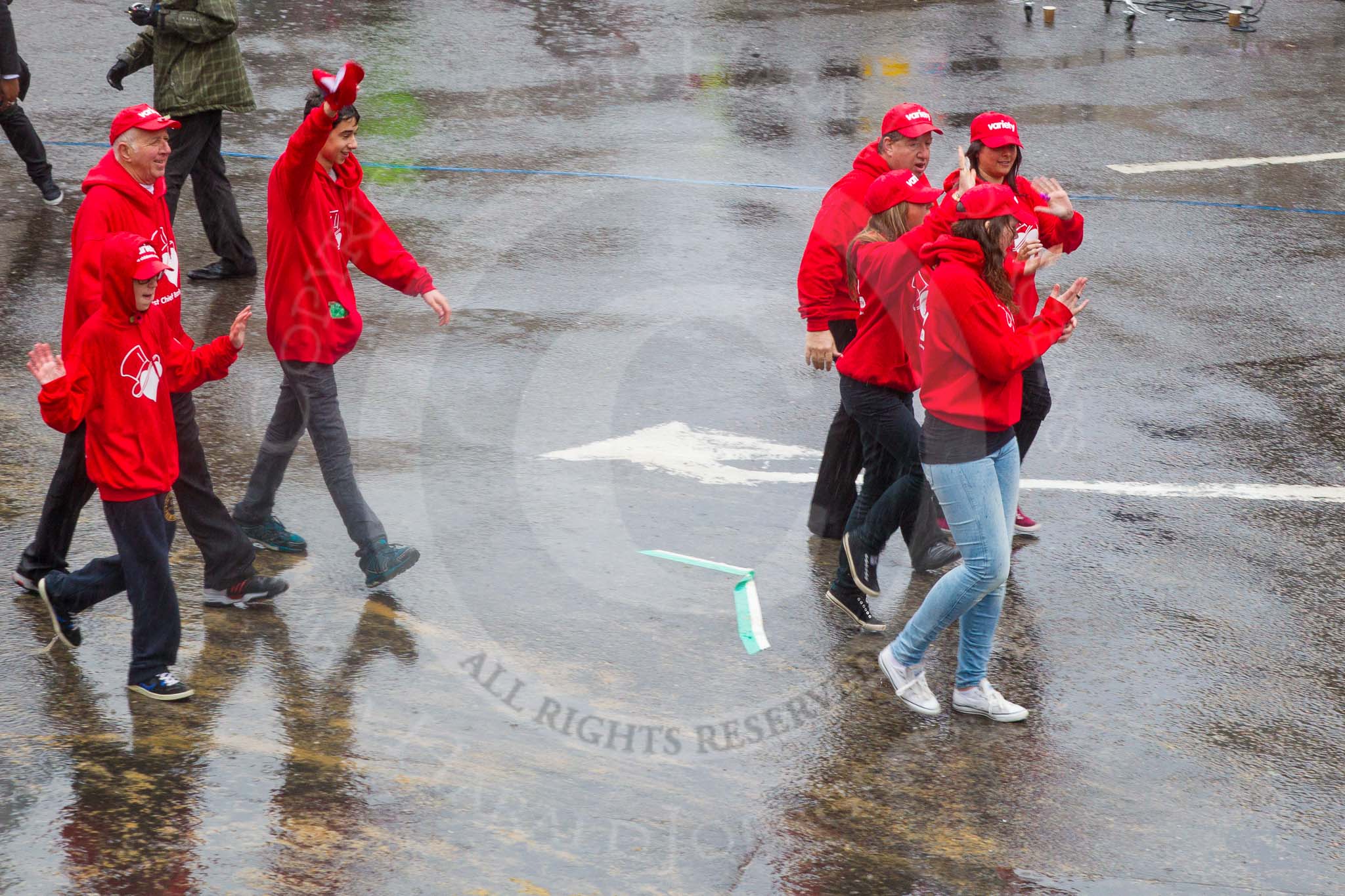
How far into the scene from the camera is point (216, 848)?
416 centimetres

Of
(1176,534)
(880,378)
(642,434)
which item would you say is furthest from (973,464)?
(642,434)

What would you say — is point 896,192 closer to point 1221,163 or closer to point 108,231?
point 108,231

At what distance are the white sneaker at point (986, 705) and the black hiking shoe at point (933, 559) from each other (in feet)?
3.55

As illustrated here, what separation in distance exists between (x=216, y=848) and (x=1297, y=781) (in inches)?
142

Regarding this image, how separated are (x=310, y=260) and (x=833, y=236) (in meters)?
2.26

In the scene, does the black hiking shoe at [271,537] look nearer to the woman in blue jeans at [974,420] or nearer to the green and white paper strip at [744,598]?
the green and white paper strip at [744,598]

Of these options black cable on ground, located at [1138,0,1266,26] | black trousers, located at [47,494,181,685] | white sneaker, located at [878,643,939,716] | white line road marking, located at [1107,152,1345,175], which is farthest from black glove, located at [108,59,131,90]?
black cable on ground, located at [1138,0,1266,26]

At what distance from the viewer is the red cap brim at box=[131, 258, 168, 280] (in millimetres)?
4621

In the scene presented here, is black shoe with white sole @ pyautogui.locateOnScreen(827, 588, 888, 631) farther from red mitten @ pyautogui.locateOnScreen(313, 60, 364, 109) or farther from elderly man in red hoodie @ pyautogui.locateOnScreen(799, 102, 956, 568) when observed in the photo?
red mitten @ pyautogui.locateOnScreen(313, 60, 364, 109)

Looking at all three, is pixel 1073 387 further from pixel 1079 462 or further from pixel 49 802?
pixel 49 802

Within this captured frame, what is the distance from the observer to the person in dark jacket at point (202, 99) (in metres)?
8.77

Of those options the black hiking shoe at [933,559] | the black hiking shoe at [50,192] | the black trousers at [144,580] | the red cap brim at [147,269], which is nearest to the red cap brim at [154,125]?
the red cap brim at [147,269]

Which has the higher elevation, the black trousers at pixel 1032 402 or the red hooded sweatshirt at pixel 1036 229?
the red hooded sweatshirt at pixel 1036 229

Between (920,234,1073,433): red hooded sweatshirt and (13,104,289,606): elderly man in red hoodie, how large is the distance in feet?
9.01
